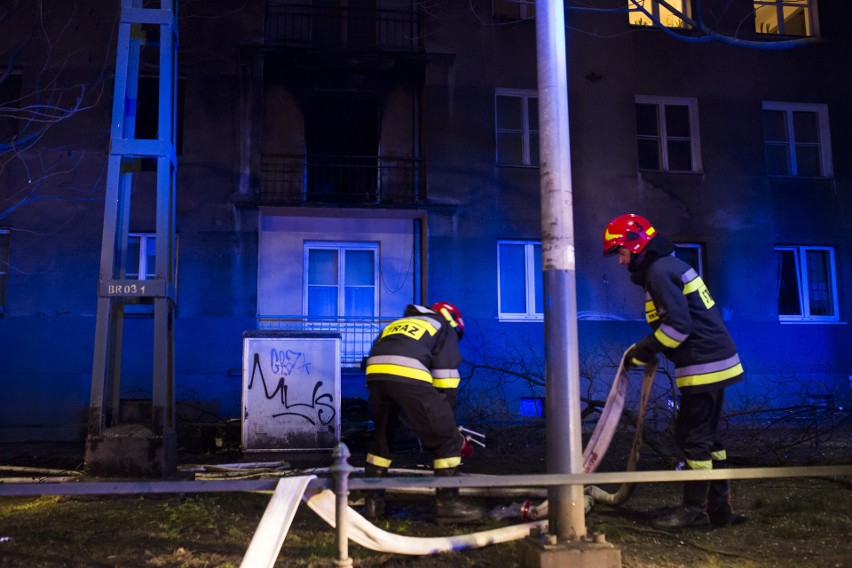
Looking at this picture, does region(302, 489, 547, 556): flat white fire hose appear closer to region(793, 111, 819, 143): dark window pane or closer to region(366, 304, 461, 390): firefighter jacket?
region(366, 304, 461, 390): firefighter jacket

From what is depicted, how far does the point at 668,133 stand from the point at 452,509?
11.1 meters

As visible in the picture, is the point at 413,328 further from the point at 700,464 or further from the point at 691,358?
the point at 700,464

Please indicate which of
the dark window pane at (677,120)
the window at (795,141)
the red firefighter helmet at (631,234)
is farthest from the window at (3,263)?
the window at (795,141)

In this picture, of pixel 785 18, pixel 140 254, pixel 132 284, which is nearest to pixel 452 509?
pixel 132 284

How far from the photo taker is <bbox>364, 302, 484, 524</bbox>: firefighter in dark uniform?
4645 millimetres

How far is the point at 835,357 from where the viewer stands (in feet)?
42.1

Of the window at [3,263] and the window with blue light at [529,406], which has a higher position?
the window at [3,263]

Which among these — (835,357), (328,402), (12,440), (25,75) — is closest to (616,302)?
(835,357)

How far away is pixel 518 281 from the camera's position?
12633 millimetres

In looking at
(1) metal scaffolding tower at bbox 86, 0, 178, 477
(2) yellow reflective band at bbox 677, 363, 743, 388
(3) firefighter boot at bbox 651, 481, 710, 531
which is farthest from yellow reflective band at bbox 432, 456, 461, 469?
(1) metal scaffolding tower at bbox 86, 0, 178, 477

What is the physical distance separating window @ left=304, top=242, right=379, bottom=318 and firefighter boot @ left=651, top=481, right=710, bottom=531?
28.2 feet

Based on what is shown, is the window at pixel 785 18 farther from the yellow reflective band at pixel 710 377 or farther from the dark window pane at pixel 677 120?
the yellow reflective band at pixel 710 377

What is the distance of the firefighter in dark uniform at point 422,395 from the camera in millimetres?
4645

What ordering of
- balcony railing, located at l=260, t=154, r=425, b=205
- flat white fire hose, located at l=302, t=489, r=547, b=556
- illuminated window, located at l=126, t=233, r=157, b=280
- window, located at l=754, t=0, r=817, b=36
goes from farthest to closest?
Answer: window, located at l=754, t=0, r=817, b=36 → balcony railing, located at l=260, t=154, r=425, b=205 → illuminated window, located at l=126, t=233, r=157, b=280 → flat white fire hose, located at l=302, t=489, r=547, b=556
